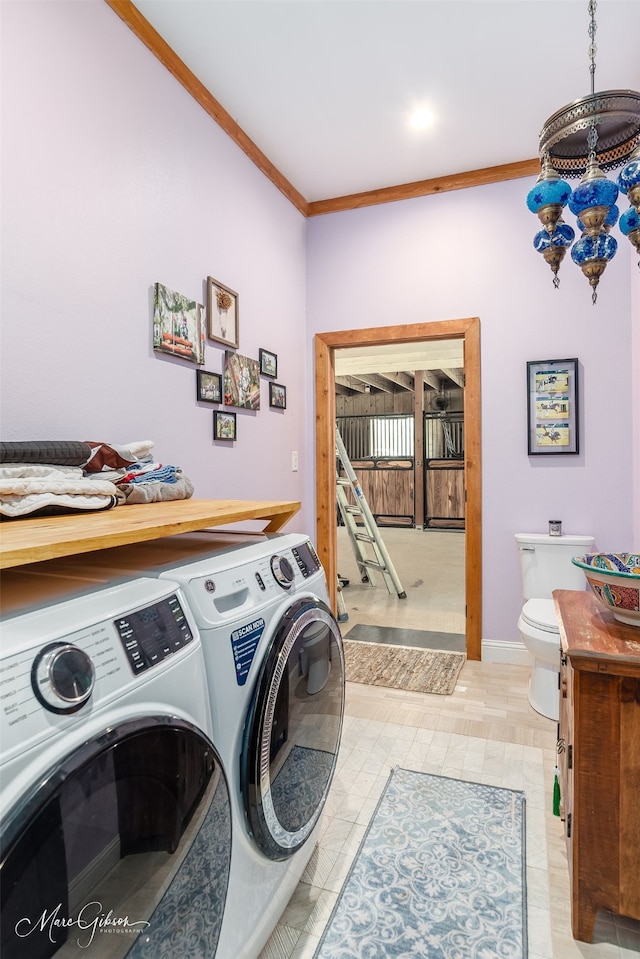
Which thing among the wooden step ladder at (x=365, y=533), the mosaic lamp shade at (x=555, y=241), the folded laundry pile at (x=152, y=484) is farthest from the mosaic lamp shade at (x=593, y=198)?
the wooden step ladder at (x=365, y=533)

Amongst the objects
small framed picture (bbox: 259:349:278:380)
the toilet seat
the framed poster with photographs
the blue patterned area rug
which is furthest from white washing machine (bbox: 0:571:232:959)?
the framed poster with photographs

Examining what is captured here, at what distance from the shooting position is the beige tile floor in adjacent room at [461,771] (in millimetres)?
1313

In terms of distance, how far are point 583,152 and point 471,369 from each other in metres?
1.45

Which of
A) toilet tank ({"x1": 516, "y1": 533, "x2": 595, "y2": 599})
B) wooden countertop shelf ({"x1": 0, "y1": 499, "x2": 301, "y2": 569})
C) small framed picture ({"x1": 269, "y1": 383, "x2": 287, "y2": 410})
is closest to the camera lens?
wooden countertop shelf ({"x1": 0, "y1": 499, "x2": 301, "y2": 569})

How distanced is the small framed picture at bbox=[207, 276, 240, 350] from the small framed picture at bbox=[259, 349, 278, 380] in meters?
0.28

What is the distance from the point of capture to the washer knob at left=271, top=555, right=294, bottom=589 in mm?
1230

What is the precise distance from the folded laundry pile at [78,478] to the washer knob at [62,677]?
0.54 meters

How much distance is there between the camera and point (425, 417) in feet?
31.6

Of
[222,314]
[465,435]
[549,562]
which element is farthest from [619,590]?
[222,314]

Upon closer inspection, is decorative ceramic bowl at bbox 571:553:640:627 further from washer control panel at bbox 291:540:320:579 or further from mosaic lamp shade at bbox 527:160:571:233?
mosaic lamp shade at bbox 527:160:571:233

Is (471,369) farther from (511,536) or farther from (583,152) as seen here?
(583,152)

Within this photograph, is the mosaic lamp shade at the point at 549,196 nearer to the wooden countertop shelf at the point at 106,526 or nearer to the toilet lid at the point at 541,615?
the wooden countertop shelf at the point at 106,526

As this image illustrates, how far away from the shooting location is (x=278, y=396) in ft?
10.1

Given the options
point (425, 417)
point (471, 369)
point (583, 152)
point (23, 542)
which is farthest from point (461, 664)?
point (425, 417)
